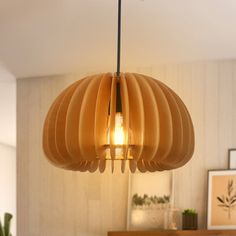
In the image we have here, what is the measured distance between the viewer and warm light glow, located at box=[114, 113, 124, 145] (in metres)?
1.54

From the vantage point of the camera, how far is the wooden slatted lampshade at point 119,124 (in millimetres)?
1464

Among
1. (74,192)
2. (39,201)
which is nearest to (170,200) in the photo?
(74,192)

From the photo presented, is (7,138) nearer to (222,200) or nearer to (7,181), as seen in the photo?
(7,181)

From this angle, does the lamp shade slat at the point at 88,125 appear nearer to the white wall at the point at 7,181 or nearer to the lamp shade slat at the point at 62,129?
the lamp shade slat at the point at 62,129

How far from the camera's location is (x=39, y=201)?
3.63 meters

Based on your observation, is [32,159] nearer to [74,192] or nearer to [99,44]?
[74,192]

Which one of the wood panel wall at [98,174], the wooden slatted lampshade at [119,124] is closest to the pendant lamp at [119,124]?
the wooden slatted lampshade at [119,124]

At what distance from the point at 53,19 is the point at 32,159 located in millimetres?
1519

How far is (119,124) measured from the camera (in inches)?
61.8

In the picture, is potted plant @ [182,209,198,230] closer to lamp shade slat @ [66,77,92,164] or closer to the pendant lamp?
the pendant lamp

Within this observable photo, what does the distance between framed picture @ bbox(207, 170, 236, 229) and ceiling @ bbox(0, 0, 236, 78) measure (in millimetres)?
844

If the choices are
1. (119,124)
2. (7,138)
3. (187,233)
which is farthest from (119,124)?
(7,138)

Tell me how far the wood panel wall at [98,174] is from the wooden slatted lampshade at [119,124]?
1.71 meters

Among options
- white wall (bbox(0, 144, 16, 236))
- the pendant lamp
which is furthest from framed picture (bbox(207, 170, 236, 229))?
white wall (bbox(0, 144, 16, 236))
